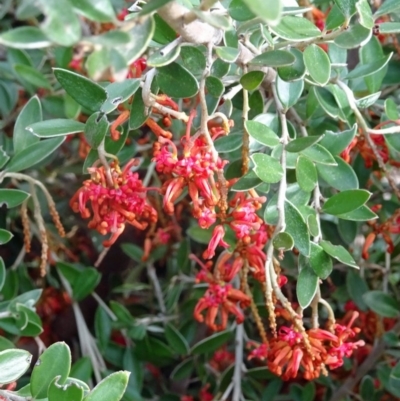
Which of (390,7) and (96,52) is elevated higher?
(96,52)

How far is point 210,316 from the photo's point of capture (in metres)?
0.77

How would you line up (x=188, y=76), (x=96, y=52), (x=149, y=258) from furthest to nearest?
1. (x=149, y=258)
2. (x=188, y=76)
3. (x=96, y=52)

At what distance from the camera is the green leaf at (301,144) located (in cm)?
61

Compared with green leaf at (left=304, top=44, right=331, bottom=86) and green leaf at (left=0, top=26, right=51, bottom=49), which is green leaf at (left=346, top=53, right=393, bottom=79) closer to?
green leaf at (left=304, top=44, right=331, bottom=86)

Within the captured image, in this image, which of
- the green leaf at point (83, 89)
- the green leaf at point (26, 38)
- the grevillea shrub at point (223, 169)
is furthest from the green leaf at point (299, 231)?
the green leaf at point (26, 38)

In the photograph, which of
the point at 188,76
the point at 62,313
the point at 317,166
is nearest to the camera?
the point at 188,76

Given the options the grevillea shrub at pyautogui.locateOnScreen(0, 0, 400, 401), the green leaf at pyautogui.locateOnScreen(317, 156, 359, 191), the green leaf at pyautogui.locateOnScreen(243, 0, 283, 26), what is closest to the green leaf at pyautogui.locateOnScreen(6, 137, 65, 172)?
the grevillea shrub at pyautogui.locateOnScreen(0, 0, 400, 401)

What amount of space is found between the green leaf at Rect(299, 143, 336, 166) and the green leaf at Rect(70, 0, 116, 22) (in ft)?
1.05

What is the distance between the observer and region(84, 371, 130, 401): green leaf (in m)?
0.58

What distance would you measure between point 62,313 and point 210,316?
1.97 ft

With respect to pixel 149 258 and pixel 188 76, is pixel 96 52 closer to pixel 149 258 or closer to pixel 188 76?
pixel 188 76

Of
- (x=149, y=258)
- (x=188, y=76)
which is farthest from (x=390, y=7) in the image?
(x=149, y=258)

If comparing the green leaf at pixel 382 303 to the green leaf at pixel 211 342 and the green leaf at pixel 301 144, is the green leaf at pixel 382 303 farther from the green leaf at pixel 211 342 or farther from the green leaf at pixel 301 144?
the green leaf at pixel 301 144

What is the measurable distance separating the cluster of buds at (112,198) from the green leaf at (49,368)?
0.40ft
